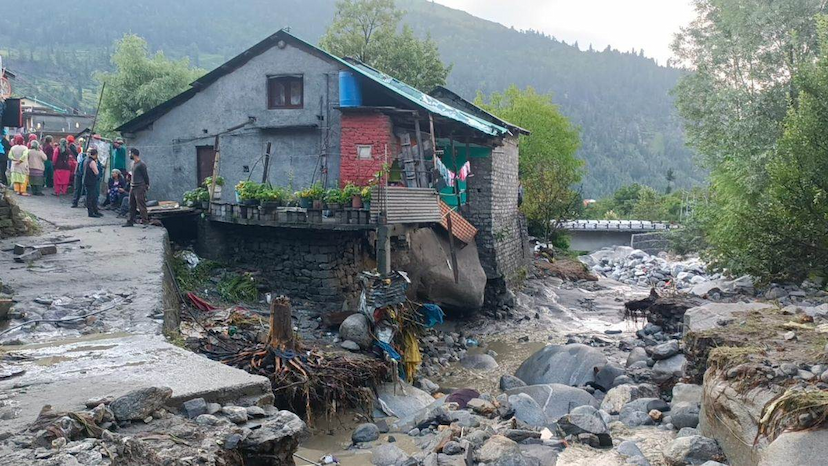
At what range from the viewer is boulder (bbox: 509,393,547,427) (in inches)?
369

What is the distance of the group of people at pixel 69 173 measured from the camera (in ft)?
48.6

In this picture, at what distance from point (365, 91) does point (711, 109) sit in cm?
1111

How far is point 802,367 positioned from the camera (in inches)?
274

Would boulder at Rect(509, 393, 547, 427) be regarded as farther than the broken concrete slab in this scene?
Yes

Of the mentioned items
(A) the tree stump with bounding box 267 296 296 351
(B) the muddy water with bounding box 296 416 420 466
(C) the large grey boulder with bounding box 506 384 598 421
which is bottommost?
(B) the muddy water with bounding box 296 416 420 466

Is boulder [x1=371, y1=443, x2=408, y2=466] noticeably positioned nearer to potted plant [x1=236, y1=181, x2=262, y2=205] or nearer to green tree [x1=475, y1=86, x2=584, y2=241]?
potted plant [x1=236, y1=181, x2=262, y2=205]

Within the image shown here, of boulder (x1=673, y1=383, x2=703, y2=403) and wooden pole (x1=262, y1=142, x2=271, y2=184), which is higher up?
wooden pole (x1=262, y1=142, x2=271, y2=184)

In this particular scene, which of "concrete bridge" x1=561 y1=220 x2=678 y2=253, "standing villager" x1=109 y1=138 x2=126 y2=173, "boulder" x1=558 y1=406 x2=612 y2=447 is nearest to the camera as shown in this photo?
"boulder" x1=558 y1=406 x2=612 y2=447

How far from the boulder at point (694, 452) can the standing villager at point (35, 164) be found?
16.4 m

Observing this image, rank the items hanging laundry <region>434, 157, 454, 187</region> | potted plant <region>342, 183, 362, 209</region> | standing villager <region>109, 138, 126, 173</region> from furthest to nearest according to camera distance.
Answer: standing villager <region>109, 138, 126, 173</region> < hanging laundry <region>434, 157, 454, 187</region> < potted plant <region>342, 183, 362, 209</region>

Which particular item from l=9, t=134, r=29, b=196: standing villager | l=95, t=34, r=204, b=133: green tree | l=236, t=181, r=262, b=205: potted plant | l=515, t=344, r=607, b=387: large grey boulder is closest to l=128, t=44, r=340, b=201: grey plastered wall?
l=236, t=181, r=262, b=205: potted plant

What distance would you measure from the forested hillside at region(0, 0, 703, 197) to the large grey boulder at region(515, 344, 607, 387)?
260 feet

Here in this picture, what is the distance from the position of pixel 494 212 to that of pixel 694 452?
12251mm

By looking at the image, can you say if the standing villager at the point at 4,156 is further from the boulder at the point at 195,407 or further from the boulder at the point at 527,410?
the boulder at the point at 527,410
